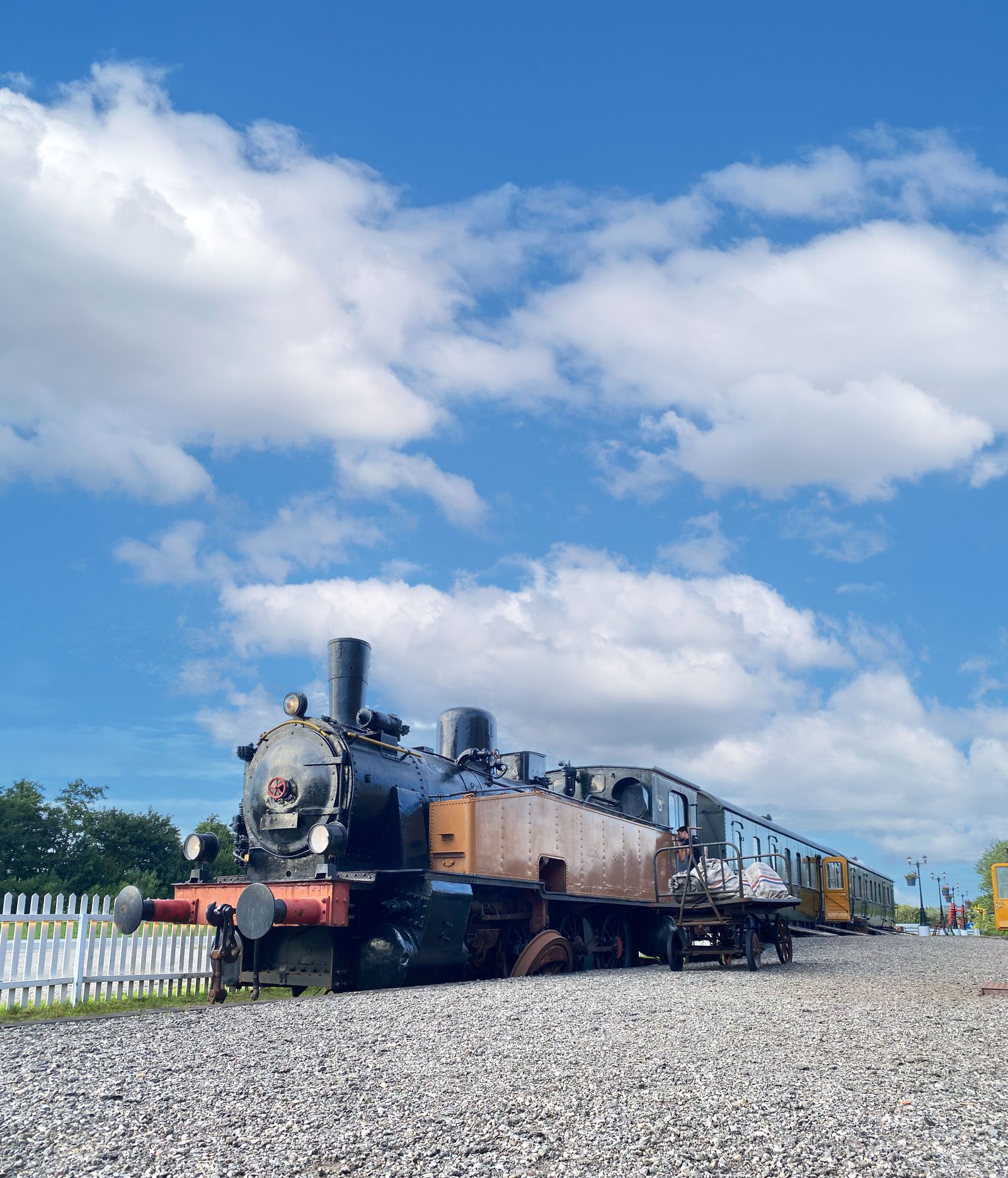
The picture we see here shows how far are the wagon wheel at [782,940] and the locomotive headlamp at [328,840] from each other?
7.10 metres

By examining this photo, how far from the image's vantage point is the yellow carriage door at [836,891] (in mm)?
26359

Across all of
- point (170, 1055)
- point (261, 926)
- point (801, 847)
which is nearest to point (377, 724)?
point (261, 926)

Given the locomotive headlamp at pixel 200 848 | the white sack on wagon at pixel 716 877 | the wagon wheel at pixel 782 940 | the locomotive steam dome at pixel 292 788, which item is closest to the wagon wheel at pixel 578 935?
the white sack on wagon at pixel 716 877

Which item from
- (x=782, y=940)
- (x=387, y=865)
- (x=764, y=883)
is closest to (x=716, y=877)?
(x=764, y=883)

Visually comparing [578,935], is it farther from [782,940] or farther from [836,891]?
[836,891]

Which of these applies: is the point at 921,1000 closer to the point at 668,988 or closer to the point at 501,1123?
the point at 668,988

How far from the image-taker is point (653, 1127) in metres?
3.94

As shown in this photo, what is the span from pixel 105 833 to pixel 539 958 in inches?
838

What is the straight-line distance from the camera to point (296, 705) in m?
10.8

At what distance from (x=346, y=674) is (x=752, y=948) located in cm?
601

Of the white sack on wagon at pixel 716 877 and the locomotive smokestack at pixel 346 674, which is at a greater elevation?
the locomotive smokestack at pixel 346 674

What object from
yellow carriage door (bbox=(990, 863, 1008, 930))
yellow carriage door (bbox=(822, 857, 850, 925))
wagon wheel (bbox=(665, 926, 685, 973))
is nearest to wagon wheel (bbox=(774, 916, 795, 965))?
wagon wheel (bbox=(665, 926, 685, 973))

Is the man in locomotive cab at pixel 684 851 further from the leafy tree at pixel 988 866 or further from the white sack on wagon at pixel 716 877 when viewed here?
the leafy tree at pixel 988 866

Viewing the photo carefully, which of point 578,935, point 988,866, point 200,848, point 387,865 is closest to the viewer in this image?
point 387,865
